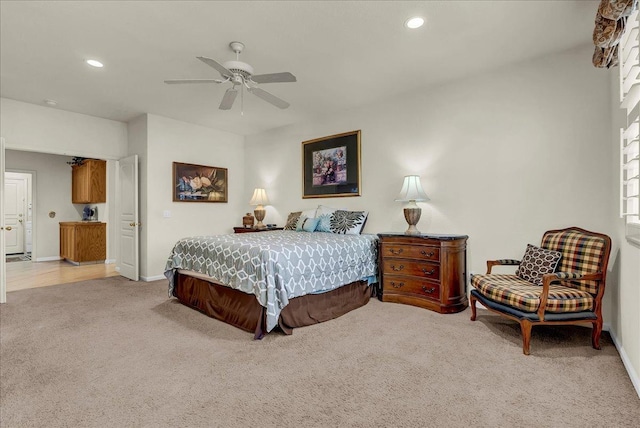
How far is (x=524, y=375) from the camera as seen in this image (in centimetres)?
198

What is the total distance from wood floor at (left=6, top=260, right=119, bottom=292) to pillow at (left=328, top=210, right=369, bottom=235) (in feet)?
13.8

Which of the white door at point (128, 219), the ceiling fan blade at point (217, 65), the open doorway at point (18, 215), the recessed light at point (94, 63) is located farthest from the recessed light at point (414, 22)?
the open doorway at point (18, 215)

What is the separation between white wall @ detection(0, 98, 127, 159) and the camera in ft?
13.8

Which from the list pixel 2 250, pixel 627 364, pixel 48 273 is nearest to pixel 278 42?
pixel 627 364

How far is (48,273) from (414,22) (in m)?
6.99

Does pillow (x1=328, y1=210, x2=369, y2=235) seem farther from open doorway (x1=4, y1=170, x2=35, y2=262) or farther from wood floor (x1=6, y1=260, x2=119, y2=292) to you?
open doorway (x1=4, y1=170, x2=35, y2=262)

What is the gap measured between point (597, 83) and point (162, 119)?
5560mm

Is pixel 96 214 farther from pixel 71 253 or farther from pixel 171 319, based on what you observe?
pixel 171 319

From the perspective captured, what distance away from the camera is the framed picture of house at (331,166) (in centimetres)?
453

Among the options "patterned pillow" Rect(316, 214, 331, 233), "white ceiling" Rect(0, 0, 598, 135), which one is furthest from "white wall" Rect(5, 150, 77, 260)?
"patterned pillow" Rect(316, 214, 331, 233)

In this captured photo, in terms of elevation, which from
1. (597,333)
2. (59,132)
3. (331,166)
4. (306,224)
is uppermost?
(59,132)

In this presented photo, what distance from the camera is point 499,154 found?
10.8ft

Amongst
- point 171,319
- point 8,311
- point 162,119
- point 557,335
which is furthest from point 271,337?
point 162,119

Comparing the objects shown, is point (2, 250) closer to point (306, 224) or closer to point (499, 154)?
point (306, 224)
